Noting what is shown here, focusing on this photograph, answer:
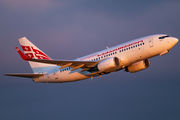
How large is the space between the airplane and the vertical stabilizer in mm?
2183

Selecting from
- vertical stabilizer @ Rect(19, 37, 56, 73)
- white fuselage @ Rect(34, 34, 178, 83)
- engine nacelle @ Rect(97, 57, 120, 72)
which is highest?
vertical stabilizer @ Rect(19, 37, 56, 73)

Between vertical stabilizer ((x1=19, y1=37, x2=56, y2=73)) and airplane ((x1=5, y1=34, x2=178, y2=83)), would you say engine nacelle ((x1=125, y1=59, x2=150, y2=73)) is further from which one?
vertical stabilizer ((x1=19, y1=37, x2=56, y2=73))

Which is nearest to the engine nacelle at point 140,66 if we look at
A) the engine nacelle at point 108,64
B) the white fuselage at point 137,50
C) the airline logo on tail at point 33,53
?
the white fuselage at point 137,50

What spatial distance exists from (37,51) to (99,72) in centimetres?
1640

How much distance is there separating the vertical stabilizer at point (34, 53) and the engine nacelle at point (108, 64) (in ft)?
45.0

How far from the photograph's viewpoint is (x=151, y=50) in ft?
121

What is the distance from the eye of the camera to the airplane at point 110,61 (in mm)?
36438

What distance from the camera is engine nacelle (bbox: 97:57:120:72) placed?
3628cm

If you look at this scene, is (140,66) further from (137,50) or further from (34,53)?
(34,53)

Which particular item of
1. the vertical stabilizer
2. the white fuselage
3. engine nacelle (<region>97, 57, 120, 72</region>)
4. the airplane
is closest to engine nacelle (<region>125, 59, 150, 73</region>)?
the airplane

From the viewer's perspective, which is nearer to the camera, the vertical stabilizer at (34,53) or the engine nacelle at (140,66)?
the engine nacelle at (140,66)

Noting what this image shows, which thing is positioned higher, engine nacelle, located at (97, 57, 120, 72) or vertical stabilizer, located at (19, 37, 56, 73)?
vertical stabilizer, located at (19, 37, 56, 73)

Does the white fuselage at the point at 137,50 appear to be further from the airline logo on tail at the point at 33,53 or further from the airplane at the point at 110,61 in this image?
the airline logo on tail at the point at 33,53

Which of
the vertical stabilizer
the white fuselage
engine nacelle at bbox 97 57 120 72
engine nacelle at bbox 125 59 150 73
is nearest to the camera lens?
engine nacelle at bbox 97 57 120 72
